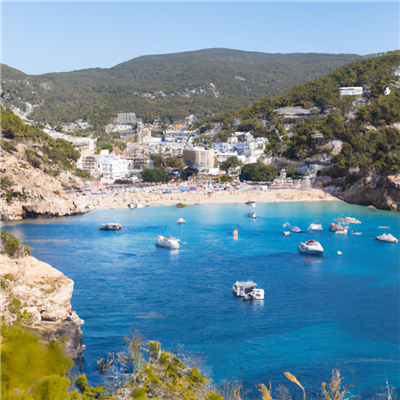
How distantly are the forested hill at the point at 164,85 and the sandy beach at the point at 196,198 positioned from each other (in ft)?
198

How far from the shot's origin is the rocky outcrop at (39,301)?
11.0 metres

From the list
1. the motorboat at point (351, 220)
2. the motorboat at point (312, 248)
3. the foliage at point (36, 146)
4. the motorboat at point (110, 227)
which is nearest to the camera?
the motorboat at point (312, 248)

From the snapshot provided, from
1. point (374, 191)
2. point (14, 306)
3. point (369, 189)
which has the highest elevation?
point (369, 189)

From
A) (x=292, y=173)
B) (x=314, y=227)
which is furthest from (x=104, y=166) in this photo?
(x=314, y=227)

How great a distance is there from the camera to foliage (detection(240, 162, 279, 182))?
5034cm

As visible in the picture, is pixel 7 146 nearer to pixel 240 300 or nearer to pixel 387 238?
pixel 240 300

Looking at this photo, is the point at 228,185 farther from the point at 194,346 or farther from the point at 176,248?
the point at 194,346

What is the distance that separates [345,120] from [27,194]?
1574 inches

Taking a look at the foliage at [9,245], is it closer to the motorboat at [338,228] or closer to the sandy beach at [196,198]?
the motorboat at [338,228]

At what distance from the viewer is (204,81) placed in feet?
463

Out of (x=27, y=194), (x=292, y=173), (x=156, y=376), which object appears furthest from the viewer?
(x=292, y=173)

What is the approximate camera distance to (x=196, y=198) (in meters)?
43.3

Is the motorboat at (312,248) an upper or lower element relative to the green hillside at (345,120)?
lower

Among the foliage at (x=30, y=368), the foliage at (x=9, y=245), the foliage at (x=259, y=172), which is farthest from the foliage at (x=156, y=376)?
the foliage at (x=259, y=172)
